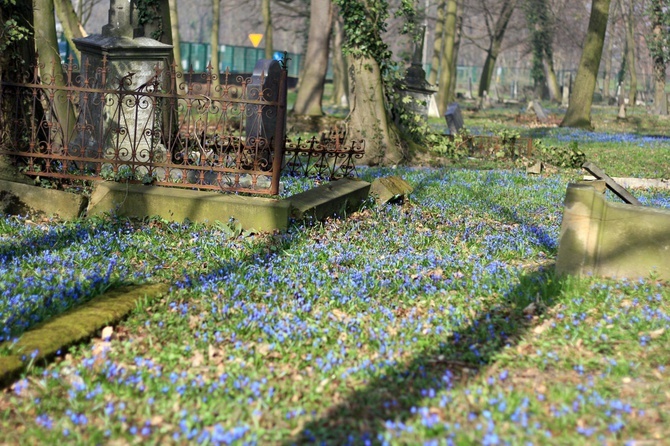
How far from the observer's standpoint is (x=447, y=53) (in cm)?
3109

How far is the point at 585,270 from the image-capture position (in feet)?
20.6

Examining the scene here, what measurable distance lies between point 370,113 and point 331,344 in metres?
10.4

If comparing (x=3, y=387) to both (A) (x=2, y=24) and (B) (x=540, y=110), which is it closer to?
(A) (x=2, y=24)

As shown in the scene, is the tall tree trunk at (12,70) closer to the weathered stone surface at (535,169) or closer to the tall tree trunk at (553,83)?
the weathered stone surface at (535,169)

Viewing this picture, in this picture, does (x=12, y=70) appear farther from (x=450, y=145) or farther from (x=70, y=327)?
(x=450, y=145)

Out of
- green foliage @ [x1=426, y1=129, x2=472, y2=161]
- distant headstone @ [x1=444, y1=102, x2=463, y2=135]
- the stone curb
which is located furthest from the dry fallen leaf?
distant headstone @ [x1=444, y1=102, x2=463, y2=135]

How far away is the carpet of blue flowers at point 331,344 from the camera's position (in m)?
3.97

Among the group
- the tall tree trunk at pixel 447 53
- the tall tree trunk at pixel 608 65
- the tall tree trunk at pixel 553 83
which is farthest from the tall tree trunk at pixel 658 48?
the tall tree trunk at pixel 608 65

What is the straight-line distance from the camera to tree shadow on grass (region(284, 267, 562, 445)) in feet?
12.9

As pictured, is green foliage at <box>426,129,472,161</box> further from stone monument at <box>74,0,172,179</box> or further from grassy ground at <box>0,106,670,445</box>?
grassy ground at <box>0,106,670,445</box>

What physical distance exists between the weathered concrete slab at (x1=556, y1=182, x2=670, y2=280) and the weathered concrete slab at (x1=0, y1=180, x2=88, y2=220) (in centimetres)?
508

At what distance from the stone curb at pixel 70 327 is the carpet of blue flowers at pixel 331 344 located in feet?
0.31

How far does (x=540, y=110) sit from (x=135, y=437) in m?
29.8

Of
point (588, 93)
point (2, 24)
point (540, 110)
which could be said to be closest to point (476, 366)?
point (2, 24)
